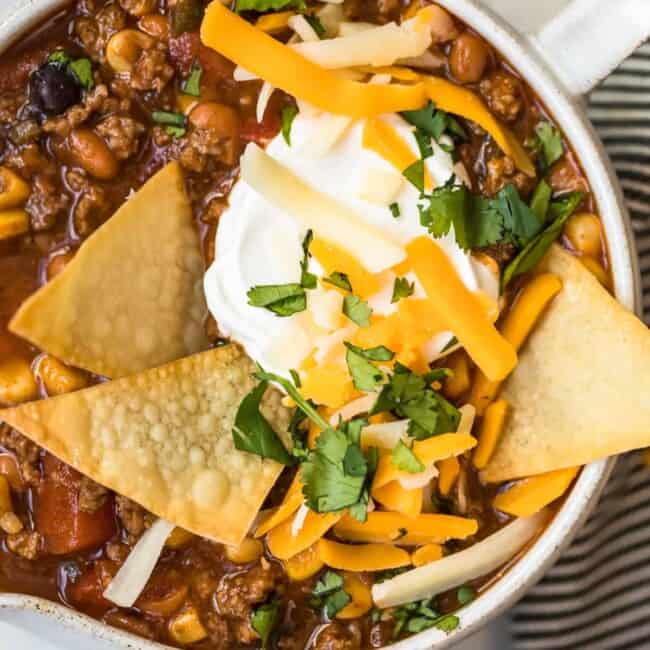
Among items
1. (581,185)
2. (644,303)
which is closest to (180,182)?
(581,185)

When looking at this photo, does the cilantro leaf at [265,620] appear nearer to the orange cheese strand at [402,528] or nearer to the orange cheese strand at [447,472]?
the orange cheese strand at [402,528]

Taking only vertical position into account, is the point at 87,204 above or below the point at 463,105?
above

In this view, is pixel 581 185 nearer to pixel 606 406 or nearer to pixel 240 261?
pixel 606 406

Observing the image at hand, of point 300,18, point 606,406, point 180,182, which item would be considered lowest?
point 606,406

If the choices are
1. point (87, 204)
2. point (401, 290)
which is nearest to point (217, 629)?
point (401, 290)

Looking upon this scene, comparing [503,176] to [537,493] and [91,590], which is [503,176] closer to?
[537,493]
